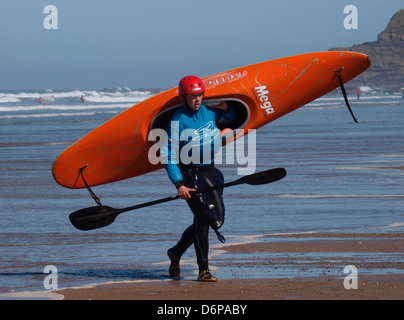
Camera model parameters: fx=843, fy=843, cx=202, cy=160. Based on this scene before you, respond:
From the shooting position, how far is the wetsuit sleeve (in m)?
6.53

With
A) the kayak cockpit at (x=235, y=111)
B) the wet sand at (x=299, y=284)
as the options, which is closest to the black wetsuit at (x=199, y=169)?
the wet sand at (x=299, y=284)

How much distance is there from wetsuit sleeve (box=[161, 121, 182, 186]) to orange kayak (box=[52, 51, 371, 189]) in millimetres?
859

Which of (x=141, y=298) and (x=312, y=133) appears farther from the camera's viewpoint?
(x=312, y=133)

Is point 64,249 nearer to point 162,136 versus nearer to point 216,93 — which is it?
point 162,136

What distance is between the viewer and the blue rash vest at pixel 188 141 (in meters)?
6.54

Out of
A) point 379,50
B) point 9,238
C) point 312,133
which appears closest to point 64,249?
point 9,238

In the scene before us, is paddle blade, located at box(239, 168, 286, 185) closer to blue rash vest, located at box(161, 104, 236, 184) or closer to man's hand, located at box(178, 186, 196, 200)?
blue rash vest, located at box(161, 104, 236, 184)

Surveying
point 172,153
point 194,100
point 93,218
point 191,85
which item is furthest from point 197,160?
point 93,218

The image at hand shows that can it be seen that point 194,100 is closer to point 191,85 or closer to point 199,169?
point 191,85

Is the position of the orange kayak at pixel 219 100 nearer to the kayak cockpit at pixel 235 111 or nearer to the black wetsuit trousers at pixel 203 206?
the kayak cockpit at pixel 235 111

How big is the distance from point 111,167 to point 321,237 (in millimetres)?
2138

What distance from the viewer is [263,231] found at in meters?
8.62

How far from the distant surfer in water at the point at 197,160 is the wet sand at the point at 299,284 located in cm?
33

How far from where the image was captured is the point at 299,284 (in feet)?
20.3
